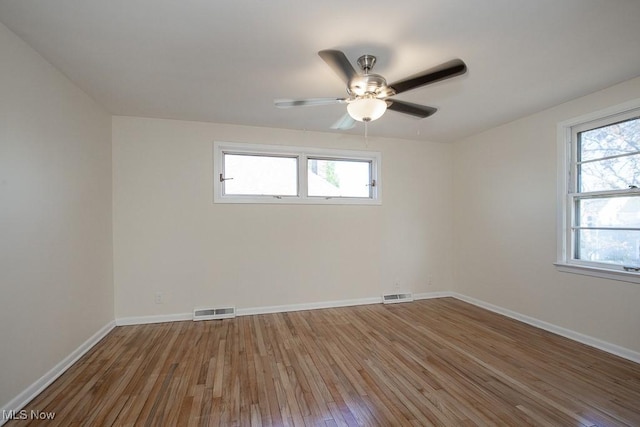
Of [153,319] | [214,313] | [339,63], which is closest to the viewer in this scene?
[339,63]

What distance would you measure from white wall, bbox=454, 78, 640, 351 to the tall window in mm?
143

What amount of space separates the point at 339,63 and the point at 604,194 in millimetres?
2900

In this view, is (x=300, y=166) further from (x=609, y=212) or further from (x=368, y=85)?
(x=609, y=212)

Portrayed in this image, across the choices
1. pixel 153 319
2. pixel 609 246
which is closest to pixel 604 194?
pixel 609 246

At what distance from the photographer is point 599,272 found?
252 centimetres

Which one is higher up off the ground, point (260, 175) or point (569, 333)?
point (260, 175)

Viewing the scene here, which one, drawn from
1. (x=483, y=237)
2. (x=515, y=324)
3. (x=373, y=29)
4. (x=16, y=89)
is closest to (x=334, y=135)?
(x=373, y=29)

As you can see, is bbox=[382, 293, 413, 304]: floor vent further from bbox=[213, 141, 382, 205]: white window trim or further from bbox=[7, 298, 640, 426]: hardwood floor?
bbox=[213, 141, 382, 205]: white window trim

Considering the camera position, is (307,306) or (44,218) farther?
(307,306)

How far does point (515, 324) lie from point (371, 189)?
7.89ft

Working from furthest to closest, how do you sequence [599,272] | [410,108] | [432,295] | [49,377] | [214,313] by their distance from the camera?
1. [432,295]
2. [214,313]
3. [599,272]
4. [410,108]
5. [49,377]

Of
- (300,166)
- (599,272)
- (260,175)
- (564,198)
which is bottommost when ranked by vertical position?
(599,272)

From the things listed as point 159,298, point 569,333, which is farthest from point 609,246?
point 159,298

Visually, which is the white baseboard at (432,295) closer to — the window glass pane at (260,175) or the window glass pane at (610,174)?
the window glass pane at (610,174)
